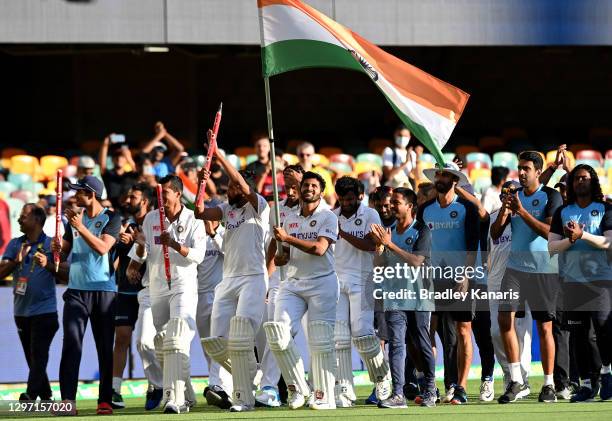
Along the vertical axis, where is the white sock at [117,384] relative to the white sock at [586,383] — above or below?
below

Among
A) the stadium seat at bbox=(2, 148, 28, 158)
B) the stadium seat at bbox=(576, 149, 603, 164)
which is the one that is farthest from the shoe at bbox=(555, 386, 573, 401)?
the stadium seat at bbox=(2, 148, 28, 158)

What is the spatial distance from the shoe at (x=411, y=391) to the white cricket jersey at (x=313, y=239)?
169cm

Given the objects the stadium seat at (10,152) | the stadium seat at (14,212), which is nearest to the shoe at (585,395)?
the stadium seat at (14,212)

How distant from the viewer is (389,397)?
12.3 meters

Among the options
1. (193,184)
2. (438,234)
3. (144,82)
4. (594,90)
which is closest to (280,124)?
(144,82)

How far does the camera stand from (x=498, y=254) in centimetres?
1372

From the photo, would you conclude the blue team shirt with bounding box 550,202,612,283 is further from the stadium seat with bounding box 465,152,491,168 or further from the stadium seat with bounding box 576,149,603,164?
the stadium seat with bounding box 576,149,603,164

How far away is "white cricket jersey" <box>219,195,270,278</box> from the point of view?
12.3 m

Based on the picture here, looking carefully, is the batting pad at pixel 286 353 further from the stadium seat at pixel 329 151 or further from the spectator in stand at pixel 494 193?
the stadium seat at pixel 329 151

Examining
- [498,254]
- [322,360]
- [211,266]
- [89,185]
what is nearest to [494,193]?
[498,254]

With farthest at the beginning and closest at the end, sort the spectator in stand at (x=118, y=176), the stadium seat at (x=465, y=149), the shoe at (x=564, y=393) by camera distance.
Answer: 1. the stadium seat at (x=465, y=149)
2. the spectator in stand at (x=118, y=176)
3. the shoe at (x=564, y=393)

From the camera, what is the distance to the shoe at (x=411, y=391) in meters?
13.2

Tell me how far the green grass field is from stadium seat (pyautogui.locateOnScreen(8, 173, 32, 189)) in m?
7.86

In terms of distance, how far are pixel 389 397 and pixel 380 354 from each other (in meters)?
0.46
